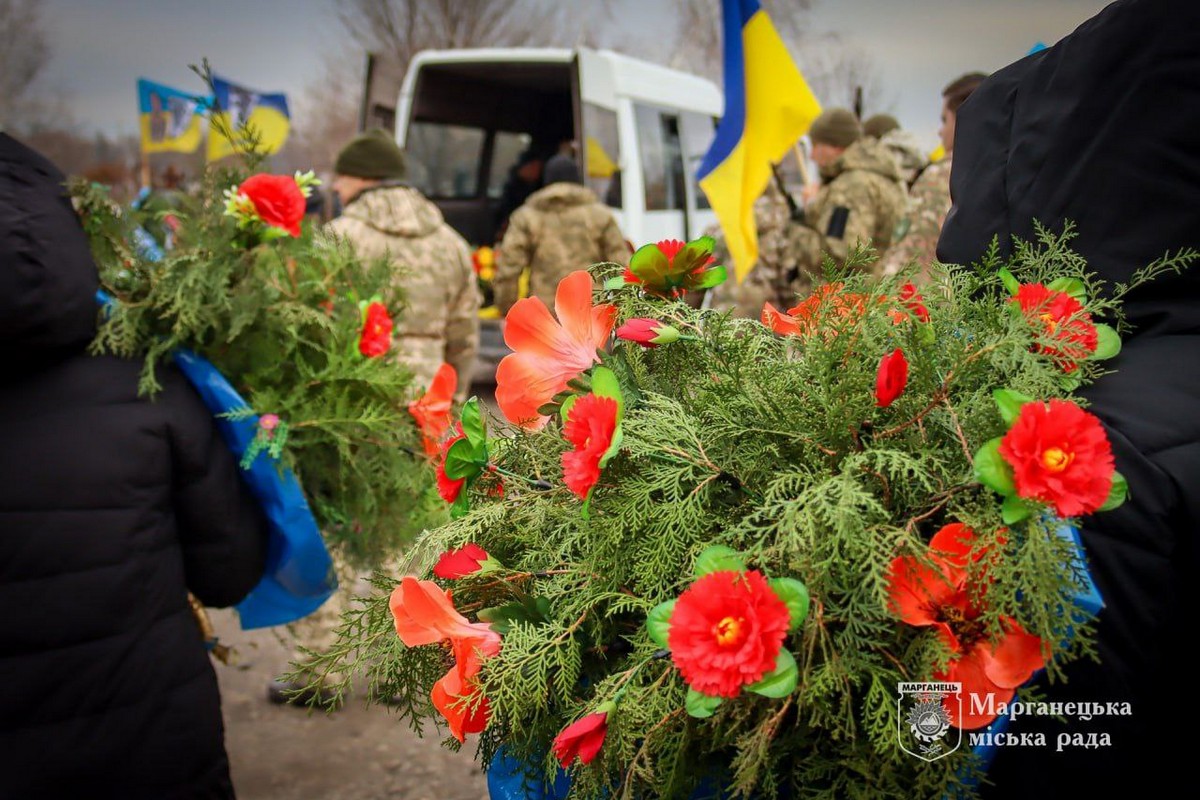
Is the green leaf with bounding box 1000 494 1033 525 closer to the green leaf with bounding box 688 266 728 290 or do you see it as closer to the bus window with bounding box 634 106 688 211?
the green leaf with bounding box 688 266 728 290

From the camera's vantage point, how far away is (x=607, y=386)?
3.26 ft

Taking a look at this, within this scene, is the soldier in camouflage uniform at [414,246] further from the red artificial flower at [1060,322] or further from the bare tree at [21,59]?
the bare tree at [21,59]

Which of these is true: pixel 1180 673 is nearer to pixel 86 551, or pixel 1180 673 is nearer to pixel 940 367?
pixel 940 367

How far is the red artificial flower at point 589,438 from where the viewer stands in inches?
37.8

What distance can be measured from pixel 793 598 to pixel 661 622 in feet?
0.41

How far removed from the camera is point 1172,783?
103 centimetres

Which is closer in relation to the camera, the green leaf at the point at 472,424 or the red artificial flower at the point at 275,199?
the green leaf at the point at 472,424

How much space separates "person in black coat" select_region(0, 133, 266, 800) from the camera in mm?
1965

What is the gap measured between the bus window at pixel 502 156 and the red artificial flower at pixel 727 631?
10106mm

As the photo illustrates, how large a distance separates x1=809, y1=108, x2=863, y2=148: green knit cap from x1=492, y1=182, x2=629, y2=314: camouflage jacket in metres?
1.50

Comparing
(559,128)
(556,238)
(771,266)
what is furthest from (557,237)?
(559,128)

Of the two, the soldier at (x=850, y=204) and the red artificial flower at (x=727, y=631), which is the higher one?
the soldier at (x=850, y=204)

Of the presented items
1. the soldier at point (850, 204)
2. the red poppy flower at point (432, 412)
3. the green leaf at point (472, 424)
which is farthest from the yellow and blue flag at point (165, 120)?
the green leaf at point (472, 424)

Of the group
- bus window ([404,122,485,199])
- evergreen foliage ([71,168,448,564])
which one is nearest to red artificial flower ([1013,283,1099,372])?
evergreen foliage ([71,168,448,564])
